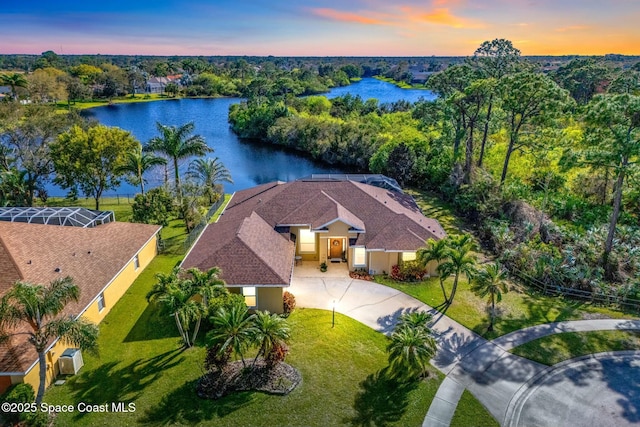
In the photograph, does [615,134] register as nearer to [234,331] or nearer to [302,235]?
[302,235]

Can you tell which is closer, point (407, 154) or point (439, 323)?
point (439, 323)

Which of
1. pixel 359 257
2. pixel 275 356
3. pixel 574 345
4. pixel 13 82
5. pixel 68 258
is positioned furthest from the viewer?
pixel 13 82

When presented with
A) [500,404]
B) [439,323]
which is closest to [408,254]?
[439,323]

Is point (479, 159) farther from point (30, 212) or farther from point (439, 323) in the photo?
point (30, 212)

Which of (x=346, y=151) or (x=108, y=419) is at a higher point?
(x=346, y=151)

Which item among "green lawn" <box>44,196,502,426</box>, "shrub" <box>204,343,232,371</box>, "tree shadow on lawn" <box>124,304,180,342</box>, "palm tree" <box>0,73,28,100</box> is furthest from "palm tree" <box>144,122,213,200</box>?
"palm tree" <box>0,73,28,100</box>

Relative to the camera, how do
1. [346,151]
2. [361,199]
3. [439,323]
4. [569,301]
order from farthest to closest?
1. [346,151]
2. [361,199]
3. [569,301]
4. [439,323]

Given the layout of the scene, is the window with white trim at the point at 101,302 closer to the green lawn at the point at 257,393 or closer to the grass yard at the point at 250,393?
the green lawn at the point at 257,393

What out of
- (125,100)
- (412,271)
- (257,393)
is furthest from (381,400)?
(125,100)
